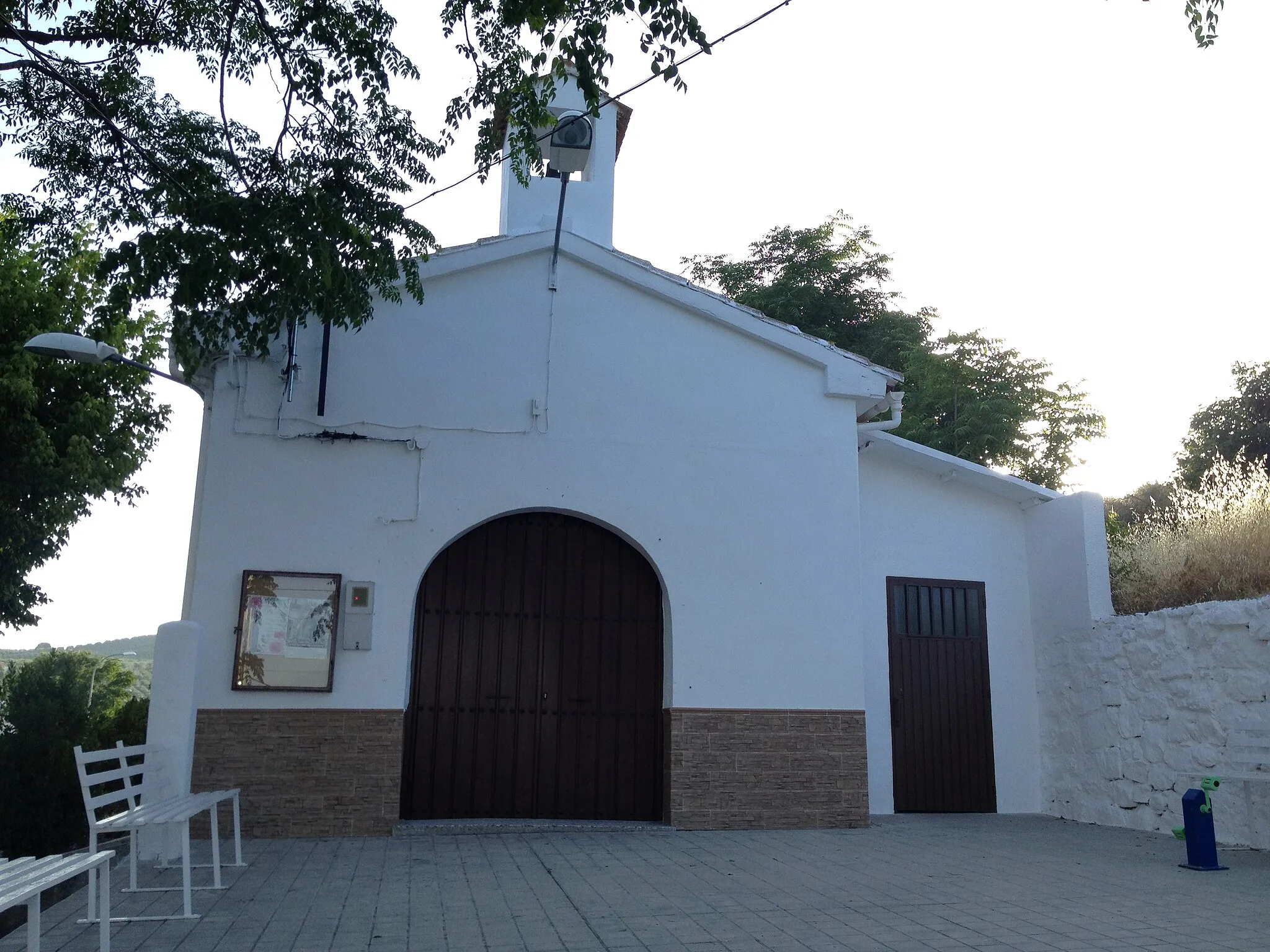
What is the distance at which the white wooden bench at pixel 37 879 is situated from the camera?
11.7ft

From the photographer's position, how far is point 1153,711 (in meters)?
9.99

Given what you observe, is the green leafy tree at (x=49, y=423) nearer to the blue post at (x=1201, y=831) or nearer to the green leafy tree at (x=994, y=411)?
the blue post at (x=1201, y=831)

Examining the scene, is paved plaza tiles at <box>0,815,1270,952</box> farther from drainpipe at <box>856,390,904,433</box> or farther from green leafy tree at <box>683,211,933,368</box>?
green leafy tree at <box>683,211,933,368</box>

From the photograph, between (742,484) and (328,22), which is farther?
(742,484)

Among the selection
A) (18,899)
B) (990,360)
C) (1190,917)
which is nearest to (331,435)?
(18,899)

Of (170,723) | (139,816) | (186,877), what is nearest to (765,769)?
(170,723)

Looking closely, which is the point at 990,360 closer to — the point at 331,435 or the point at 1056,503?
the point at 1056,503

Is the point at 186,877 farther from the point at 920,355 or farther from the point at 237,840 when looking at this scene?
the point at 920,355

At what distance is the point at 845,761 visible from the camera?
9.76 meters

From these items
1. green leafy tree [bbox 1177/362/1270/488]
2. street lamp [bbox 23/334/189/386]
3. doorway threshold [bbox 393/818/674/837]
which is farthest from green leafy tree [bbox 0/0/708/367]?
green leafy tree [bbox 1177/362/1270/488]

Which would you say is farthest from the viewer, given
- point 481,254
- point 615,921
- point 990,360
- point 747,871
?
point 990,360

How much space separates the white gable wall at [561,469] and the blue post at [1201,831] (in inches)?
117

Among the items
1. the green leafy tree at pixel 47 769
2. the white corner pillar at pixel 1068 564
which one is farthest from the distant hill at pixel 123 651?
the white corner pillar at pixel 1068 564

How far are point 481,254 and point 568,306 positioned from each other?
96 cm
